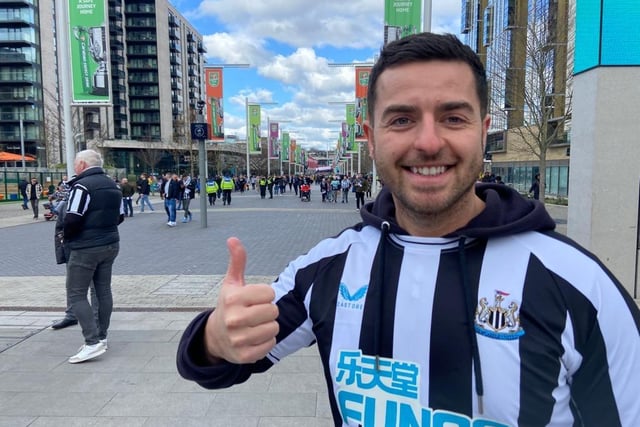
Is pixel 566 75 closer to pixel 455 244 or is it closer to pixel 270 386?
pixel 270 386

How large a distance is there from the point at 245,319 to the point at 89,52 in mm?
12913

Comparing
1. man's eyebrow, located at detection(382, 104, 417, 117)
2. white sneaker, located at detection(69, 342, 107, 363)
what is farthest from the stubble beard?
white sneaker, located at detection(69, 342, 107, 363)

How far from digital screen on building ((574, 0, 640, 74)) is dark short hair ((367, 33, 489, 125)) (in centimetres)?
575

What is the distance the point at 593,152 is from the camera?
235 inches

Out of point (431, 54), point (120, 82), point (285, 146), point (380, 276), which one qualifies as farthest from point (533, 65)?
point (120, 82)

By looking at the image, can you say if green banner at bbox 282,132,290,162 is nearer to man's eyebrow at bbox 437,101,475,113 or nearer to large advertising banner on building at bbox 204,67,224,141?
large advertising banner on building at bbox 204,67,224,141

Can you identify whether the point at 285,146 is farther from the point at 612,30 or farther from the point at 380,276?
the point at 380,276

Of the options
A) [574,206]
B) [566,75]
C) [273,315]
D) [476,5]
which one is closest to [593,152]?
[574,206]

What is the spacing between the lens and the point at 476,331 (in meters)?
1.22

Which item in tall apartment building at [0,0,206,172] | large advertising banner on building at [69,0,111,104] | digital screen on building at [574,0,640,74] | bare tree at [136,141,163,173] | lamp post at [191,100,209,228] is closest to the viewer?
digital screen on building at [574,0,640,74]

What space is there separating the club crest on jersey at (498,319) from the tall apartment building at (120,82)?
48770 millimetres

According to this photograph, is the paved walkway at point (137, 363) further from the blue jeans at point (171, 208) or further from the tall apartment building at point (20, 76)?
the tall apartment building at point (20, 76)

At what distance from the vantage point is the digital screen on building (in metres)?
5.77

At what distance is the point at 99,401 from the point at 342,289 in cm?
311
